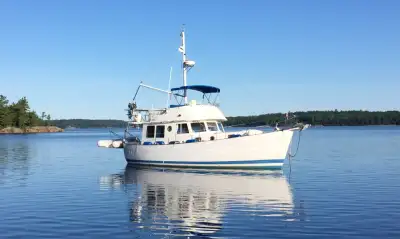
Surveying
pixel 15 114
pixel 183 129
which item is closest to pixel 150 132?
pixel 183 129

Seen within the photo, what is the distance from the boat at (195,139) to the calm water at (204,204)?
→ 106 centimetres

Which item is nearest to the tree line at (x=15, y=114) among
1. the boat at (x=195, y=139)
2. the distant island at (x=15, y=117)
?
the distant island at (x=15, y=117)

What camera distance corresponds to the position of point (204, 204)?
18.9m

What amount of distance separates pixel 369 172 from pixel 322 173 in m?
3.39

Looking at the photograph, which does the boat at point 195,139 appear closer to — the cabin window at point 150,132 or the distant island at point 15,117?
the cabin window at point 150,132

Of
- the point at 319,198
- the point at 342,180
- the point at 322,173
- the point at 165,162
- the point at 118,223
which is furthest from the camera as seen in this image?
the point at 165,162

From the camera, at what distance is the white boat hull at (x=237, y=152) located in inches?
1169

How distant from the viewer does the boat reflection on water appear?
15.7 m

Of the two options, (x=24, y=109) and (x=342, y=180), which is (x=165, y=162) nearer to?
(x=342, y=180)

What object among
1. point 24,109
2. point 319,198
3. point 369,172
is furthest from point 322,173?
point 24,109

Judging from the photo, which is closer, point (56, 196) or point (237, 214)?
point (237, 214)

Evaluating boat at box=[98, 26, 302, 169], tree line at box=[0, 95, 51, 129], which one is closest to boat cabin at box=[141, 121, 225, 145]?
boat at box=[98, 26, 302, 169]

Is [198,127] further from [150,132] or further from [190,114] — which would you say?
[150,132]

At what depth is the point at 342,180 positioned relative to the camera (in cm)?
2616
